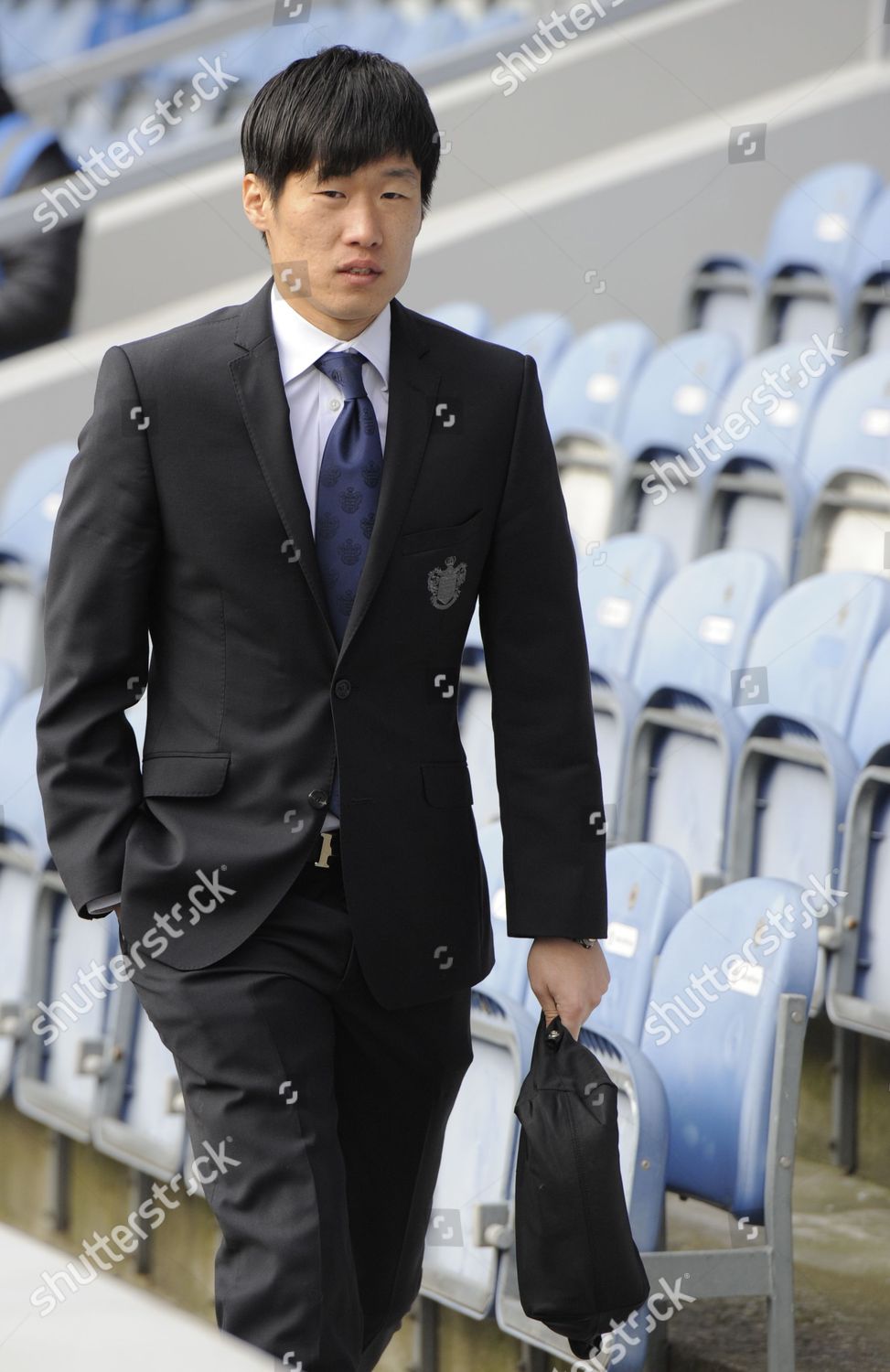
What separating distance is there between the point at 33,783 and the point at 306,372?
1.49m

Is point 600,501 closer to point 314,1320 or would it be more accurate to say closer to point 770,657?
point 770,657

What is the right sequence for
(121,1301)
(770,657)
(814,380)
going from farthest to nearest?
(814,380) < (770,657) < (121,1301)

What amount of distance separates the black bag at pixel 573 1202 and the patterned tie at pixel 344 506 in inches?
11.2

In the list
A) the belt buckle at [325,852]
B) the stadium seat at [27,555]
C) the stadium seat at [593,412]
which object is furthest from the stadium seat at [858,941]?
the stadium seat at [27,555]

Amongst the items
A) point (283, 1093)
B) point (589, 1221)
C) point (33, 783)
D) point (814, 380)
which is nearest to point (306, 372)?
point (283, 1093)

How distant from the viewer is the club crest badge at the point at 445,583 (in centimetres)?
138

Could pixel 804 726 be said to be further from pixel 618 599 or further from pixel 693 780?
pixel 618 599

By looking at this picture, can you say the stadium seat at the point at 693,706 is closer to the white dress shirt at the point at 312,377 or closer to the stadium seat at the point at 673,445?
the stadium seat at the point at 673,445

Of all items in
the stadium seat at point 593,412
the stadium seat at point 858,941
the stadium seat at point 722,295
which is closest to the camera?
the stadium seat at point 858,941

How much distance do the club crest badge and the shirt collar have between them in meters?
0.15

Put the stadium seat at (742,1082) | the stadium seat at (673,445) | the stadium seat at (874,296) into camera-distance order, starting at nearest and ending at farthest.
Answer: the stadium seat at (742,1082) < the stadium seat at (673,445) < the stadium seat at (874,296)

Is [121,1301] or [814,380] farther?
[814,380]

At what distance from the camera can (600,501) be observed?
3463mm

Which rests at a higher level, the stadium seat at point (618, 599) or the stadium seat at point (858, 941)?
the stadium seat at point (618, 599)
